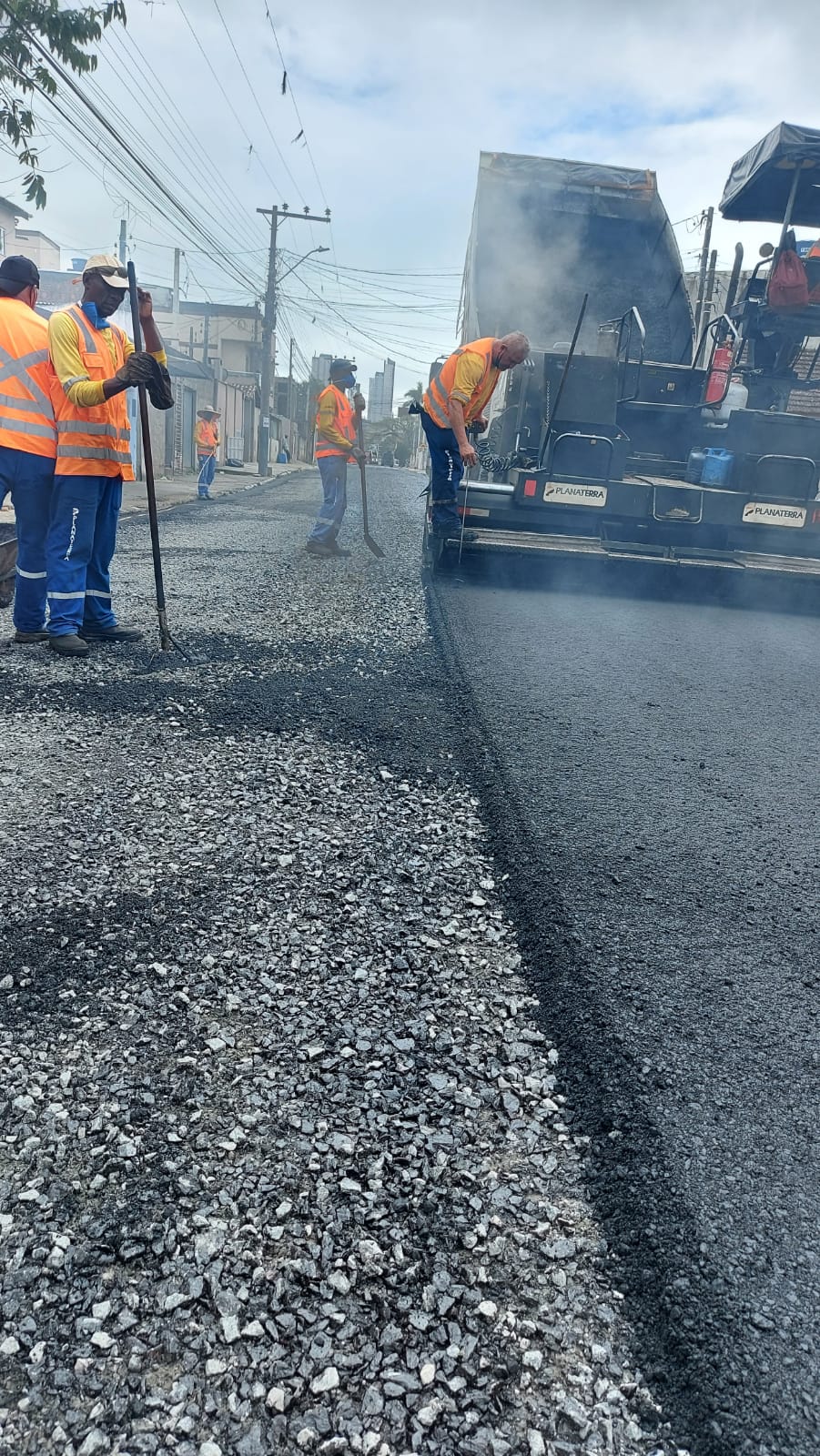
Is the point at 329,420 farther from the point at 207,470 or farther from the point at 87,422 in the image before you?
the point at 207,470

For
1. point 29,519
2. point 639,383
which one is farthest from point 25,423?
point 639,383

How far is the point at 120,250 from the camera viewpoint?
42.7 m

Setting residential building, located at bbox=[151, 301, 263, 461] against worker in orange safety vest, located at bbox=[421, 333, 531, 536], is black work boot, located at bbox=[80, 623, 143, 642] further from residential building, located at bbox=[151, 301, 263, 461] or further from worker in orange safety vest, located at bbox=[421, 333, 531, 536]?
residential building, located at bbox=[151, 301, 263, 461]

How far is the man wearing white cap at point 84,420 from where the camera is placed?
4.60 metres

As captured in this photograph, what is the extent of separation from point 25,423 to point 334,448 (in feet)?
16.0

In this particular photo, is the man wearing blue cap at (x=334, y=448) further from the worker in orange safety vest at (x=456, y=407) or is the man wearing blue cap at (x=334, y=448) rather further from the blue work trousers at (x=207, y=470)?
the blue work trousers at (x=207, y=470)

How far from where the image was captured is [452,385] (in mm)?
6906

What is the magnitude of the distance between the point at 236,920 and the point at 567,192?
974 cm

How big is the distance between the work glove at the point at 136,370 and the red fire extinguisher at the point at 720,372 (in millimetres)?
5528

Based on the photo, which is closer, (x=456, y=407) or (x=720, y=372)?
(x=456, y=407)

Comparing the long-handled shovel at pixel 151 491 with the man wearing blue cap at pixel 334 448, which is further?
the man wearing blue cap at pixel 334 448

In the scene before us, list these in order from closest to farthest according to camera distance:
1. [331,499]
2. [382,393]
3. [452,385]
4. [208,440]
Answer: [452,385]
[331,499]
[208,440]
[382,393]

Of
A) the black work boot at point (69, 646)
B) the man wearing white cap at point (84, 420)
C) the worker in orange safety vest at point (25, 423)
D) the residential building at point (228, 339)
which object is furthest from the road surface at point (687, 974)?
the residential building at point (228, 339)

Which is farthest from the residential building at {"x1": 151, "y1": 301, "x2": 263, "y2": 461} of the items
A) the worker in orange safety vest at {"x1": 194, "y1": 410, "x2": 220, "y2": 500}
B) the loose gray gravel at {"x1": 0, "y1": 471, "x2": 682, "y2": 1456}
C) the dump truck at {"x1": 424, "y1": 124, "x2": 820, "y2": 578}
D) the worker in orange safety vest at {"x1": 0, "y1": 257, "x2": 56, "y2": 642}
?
the loose gray gravel at {"x1": 0, "y1": 471, "x2": 682, "y2": 1456}
